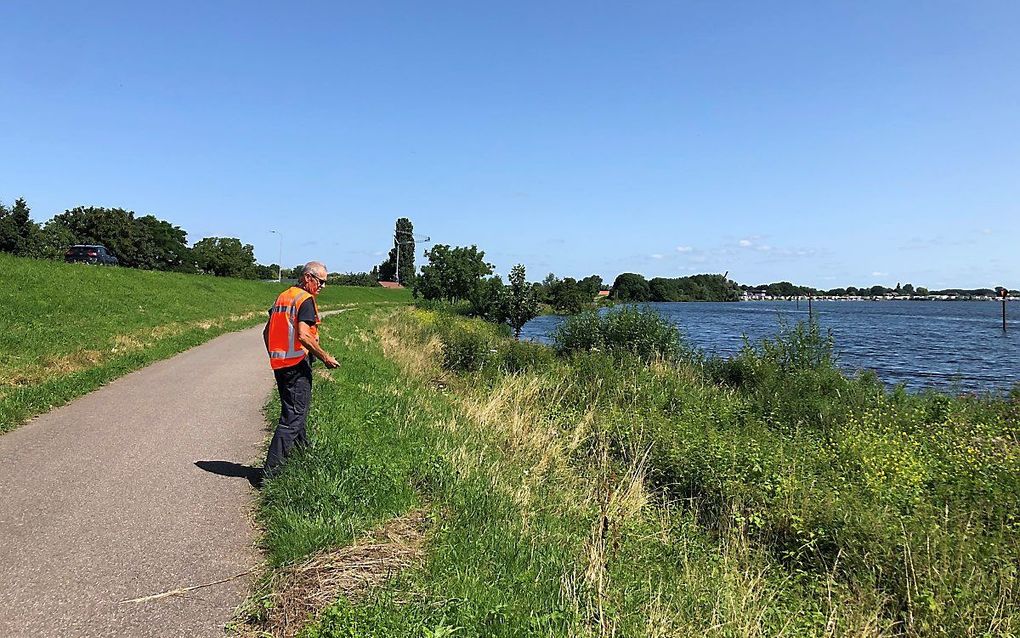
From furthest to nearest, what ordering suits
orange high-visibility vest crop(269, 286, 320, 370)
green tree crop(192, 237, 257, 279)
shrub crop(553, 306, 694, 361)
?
green tree crop(192, 237, 257, 279) < shrub crop(553, 306, 694, 361) < orange high-visibility vest crop(269, 286, 320, 370)

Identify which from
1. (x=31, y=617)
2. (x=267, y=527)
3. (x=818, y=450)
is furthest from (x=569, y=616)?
(x=818, y=450)

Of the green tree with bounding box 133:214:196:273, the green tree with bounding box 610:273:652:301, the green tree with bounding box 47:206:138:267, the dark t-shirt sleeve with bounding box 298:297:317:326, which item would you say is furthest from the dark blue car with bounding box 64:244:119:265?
the green tree with bounding box 610:273:652:301

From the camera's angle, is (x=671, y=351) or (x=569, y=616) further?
(x=671, y=351)

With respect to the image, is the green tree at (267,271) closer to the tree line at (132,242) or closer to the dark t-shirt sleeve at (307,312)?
the tree line at (132,242)

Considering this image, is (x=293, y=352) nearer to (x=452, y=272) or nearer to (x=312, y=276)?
(x=312, y=276)

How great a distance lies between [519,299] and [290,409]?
35565mm

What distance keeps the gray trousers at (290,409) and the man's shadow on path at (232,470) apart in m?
0.27

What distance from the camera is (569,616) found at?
3773 mm

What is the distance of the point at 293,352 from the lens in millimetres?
5594

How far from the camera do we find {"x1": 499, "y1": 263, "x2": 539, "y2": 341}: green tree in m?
41.0

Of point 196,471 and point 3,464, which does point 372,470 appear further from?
point 3,464

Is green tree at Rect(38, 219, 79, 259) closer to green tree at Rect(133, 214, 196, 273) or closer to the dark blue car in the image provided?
green tree at Rect(133, 214, 196, 273)

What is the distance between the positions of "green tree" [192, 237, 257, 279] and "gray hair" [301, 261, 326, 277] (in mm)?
→ 80418

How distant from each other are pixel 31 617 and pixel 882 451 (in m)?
9.62
